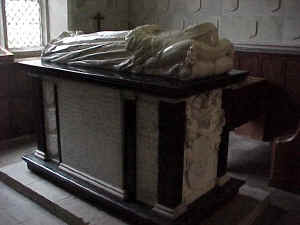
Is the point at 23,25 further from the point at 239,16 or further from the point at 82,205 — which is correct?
the point at 82,205

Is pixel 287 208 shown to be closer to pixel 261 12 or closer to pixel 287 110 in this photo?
pixel 287 110

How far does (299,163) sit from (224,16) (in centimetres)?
199

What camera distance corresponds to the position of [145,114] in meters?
1.98

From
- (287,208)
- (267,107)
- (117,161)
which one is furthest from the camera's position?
(267,107)

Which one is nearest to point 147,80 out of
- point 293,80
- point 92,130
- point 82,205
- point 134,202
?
point 92,130

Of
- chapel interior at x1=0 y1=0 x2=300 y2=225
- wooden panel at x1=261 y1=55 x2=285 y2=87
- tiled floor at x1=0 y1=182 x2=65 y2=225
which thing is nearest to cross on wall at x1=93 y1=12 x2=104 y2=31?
chapel interior at x1=0 y1=0 x2=300 y2=225

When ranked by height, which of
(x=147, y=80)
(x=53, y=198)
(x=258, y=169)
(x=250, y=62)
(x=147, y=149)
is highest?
(x=147, y=80)

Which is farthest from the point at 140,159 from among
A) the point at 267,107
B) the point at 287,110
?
the point at 287,110

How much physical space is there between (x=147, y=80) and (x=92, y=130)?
0.62 meters

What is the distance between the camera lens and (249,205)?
2.30 meters

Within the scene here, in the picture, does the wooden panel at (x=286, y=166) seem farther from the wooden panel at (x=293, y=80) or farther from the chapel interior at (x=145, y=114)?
the wooden panel at (x=293, y=80)

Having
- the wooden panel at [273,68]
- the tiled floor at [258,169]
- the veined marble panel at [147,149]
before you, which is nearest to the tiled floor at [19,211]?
the veined marble panel at [147,149]

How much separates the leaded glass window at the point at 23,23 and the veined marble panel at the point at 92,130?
2.01m

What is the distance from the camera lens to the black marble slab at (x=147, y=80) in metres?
1.73
